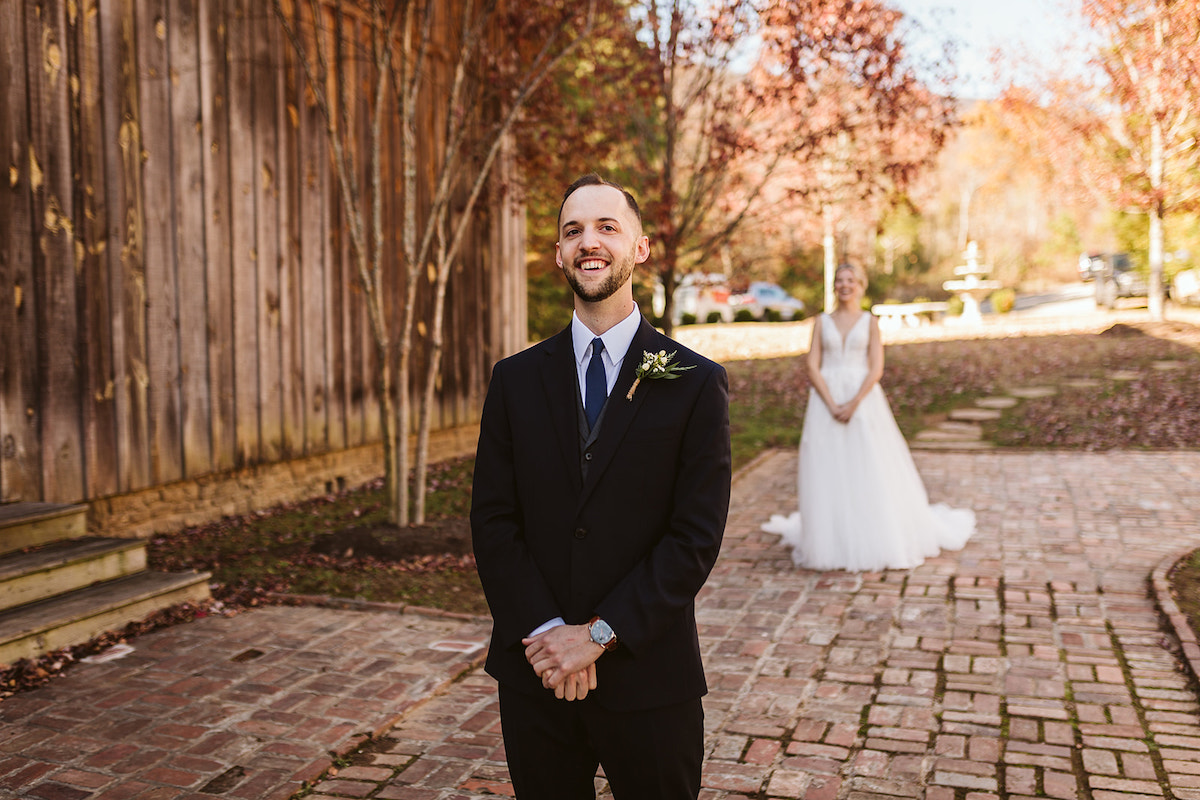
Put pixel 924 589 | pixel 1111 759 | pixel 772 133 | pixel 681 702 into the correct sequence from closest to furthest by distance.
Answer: pixel 681 702 < pixel 1111 759 < pixel 924 589 < pixel 772 133

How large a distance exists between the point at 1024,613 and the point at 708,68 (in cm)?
689

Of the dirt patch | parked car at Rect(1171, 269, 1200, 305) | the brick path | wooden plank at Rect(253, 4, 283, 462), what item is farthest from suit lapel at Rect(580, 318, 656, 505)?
parked car at Rect(1171, 269, 1200, 305)

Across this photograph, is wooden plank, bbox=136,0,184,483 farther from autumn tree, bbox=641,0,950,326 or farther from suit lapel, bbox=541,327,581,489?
suit lapel, bbox=541,327,581,489

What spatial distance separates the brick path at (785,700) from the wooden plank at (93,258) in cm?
178

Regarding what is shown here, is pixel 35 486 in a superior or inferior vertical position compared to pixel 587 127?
inferior

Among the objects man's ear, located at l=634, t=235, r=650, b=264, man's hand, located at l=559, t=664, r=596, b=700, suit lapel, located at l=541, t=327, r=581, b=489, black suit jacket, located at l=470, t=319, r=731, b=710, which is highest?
man's ear, located at l=634, t=235, r=650, b=264

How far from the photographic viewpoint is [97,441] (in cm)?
647

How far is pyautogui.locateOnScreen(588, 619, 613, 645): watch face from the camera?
86.0 inches

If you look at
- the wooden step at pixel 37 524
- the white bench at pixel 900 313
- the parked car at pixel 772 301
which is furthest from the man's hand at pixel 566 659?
the parked car at pixel 772 301

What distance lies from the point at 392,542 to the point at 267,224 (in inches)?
118

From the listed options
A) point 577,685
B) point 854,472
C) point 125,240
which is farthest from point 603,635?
point 125,240

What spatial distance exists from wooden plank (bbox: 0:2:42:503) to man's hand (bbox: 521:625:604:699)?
5.04m

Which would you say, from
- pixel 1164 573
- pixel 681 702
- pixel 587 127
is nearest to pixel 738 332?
pixel 587 127

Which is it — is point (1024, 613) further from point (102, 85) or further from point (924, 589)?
point (102, 85)
